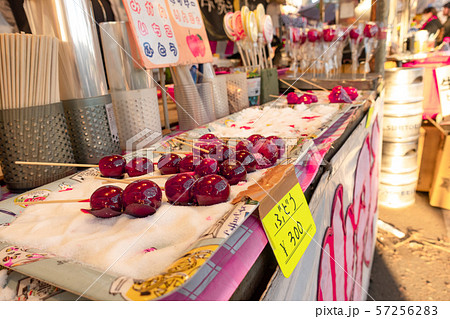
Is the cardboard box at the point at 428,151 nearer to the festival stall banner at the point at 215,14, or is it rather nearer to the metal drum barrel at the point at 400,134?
the metal drum barrel at the point at 400,134

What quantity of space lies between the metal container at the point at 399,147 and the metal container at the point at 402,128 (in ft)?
0.14

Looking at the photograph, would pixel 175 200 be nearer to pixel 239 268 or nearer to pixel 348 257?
pixel 239 268

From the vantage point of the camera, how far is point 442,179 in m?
3.25

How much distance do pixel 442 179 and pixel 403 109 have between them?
89cm

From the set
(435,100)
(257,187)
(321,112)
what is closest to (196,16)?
(321,112)

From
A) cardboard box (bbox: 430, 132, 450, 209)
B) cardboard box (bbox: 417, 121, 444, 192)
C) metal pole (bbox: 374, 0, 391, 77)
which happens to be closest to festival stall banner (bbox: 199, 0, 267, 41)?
metal pole (bbox: 374, 0, 391, 77)

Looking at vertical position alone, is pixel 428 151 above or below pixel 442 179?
above

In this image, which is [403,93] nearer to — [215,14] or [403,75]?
[403,75]

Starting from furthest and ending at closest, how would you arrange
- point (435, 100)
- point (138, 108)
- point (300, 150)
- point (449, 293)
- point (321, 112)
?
point (435, 100), point (449, 293), point (321, 112), point (138, 108), point (300, 150)

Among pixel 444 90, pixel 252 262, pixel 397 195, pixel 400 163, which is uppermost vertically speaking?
pixel 252 262

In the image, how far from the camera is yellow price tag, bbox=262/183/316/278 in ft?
2.02

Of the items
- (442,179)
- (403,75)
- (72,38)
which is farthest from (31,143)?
(442,179)

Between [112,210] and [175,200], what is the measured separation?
0.42 feet
